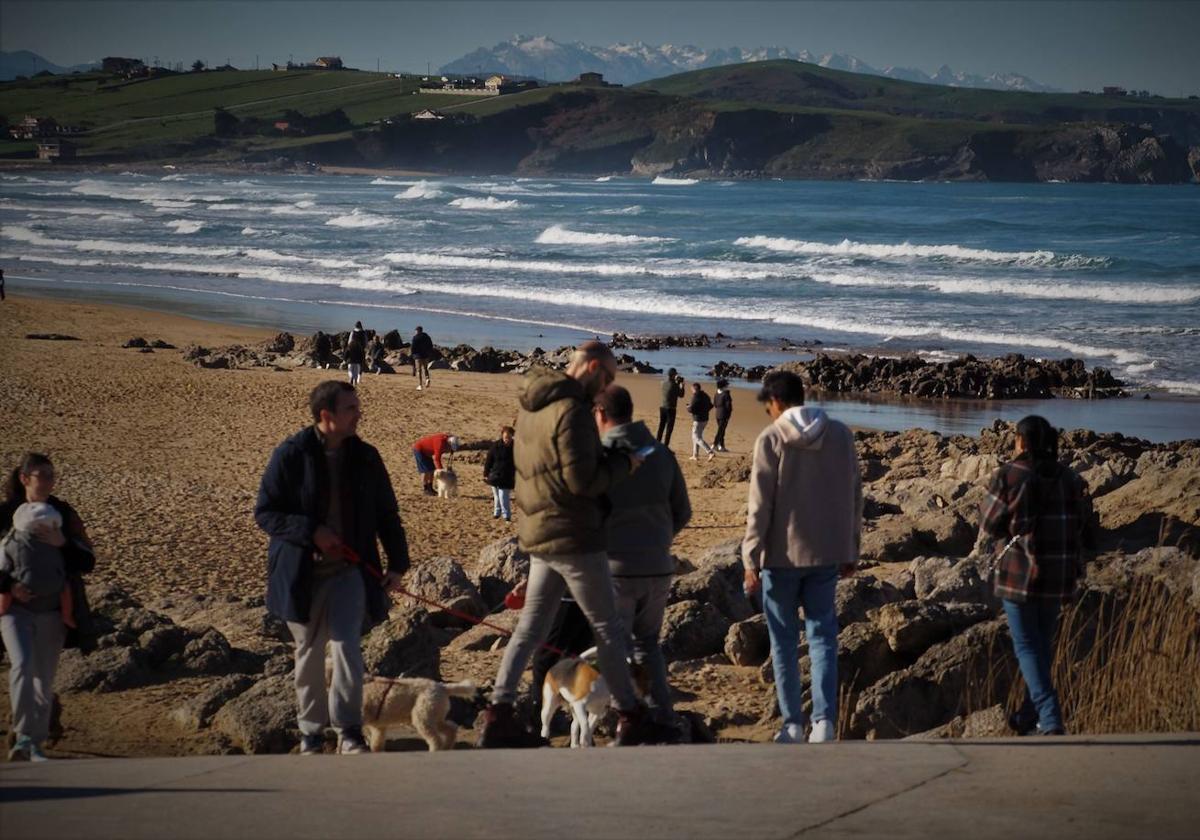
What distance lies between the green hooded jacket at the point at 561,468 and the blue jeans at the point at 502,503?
8.06 meters

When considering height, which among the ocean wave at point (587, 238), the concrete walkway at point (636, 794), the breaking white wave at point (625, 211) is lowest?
the concrete walkway at point (636, 794)

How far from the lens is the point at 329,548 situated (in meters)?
5.42

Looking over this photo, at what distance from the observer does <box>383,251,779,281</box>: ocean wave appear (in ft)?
144

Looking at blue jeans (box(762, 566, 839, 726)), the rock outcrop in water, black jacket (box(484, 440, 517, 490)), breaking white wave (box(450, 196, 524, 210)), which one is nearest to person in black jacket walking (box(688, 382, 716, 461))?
the rock outcrop in water

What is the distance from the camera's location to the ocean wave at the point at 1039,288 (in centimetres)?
3675

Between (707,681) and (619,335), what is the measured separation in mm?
21899

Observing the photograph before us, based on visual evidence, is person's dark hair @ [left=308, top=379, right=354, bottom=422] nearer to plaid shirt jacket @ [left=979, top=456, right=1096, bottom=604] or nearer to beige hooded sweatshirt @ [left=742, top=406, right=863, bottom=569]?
beige hooded sweatshirt @ [left=742, top=406, right=863, bottom=569]

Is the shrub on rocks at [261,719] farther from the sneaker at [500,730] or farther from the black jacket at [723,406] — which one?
the black jacket at [723,406]

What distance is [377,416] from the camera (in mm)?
19688

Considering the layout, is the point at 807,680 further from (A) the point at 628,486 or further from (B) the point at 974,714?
(A) the point at 628,486

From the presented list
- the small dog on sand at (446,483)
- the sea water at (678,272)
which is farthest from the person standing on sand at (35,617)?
the sea water at (678,272)

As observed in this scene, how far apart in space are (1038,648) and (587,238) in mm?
53163

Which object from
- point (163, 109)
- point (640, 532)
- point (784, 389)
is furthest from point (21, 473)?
point (163, 109)

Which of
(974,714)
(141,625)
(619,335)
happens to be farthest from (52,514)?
(619,335)
